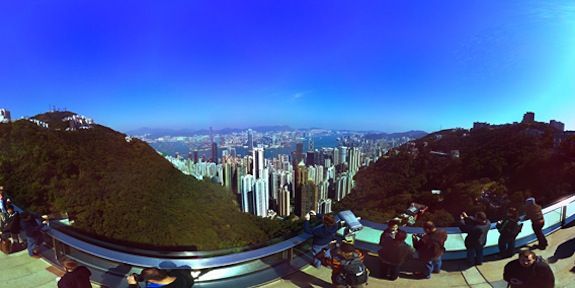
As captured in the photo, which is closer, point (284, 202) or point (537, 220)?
point (537, 220)

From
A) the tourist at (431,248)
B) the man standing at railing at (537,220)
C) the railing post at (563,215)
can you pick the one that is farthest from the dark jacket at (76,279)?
the railing post at (563,215)

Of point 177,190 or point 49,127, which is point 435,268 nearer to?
point 177,190

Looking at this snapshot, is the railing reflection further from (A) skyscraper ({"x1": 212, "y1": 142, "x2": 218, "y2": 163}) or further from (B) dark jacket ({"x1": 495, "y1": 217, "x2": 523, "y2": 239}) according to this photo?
(A) skyscraper ({"x1": 212, "y1": 142, "x2": 218, "y2": 163})

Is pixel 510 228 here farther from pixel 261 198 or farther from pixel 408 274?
pixel 261 198

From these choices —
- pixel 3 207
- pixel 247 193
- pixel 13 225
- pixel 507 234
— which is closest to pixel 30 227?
pixel 13 225

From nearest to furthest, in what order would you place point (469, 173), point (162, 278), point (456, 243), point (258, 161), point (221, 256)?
point (162, 278)
point (221, 256)
point (456, 243)
point (258, 161)
point (469, 173)
